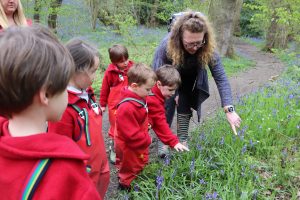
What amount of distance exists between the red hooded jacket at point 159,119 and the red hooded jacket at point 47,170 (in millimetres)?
2072

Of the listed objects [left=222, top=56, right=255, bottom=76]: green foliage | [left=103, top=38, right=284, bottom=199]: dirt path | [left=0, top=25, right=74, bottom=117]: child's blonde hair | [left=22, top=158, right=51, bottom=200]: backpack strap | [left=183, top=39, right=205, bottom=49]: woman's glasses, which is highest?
[left=0, top=25, right=74, bottom=117]: child's blonde hair

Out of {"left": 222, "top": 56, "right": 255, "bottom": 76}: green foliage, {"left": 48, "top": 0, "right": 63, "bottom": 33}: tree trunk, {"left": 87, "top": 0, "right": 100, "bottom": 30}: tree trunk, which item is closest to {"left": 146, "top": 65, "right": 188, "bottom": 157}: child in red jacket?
{"left": 222, "top": 56, "right": 255, "bottom": 76}: green foliage

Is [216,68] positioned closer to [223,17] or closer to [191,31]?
[191,31]

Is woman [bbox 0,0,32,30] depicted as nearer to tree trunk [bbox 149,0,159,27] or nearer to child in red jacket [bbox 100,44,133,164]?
child in red jacket [bbox 100,44,133,164]

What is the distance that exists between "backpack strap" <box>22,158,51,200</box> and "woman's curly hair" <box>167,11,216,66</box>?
7.75 ft

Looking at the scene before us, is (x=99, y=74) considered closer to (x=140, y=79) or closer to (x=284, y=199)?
(x=140, y=79)

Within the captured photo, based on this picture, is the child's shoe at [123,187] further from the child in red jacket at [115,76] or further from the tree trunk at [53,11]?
the tree trunk at [53,11]

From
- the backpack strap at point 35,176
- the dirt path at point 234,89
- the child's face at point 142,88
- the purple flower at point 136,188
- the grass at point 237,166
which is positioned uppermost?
the backpack strap at point 35,176

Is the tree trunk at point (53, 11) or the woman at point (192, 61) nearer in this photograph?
the woman at point (192, 61)

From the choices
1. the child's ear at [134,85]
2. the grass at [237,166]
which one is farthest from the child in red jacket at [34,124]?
the child's ear at [134,85]

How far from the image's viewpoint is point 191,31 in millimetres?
3203

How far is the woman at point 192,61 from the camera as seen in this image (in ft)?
10.8

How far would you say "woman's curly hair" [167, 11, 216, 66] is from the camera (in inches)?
127

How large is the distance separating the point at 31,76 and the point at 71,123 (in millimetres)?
1001
